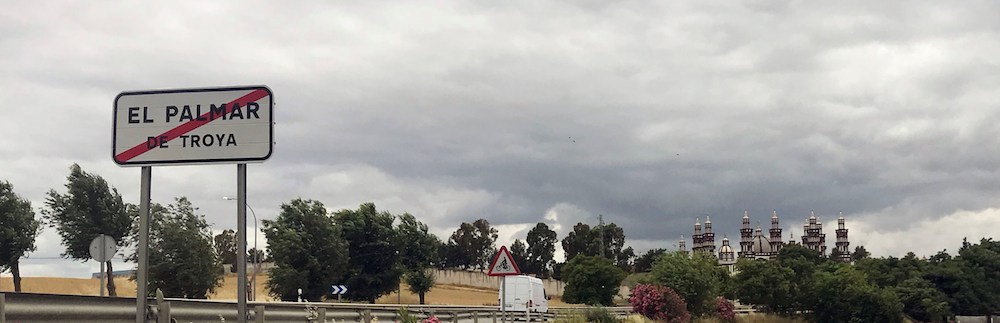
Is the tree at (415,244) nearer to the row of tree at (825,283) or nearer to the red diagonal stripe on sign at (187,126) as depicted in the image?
the row of tree at (825,283)

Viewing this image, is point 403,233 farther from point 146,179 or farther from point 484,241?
point 484,241

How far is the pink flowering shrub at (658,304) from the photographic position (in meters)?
61.7

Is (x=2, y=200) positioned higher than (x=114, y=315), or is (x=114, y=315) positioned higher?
(x=2, y=200)

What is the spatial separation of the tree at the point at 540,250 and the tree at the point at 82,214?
129286 millimetres

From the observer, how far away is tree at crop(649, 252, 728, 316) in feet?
243

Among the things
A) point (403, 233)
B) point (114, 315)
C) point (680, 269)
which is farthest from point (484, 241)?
point (114, 315)

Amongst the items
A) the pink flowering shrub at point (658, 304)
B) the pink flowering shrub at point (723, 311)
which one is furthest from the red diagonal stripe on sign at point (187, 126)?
the pink flowering shrub at point (723, 311)

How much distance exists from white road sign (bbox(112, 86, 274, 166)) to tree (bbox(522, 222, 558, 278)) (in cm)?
18523

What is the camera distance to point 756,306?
321 ft

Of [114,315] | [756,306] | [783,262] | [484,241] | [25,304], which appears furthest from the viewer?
[484,241]

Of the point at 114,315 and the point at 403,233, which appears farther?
the point at 403,233

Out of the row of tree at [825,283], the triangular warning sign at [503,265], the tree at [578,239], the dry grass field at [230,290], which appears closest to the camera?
the triangular warning sign at [503,265]

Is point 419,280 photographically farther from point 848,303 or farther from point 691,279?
point 848,303

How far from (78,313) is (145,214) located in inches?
230
